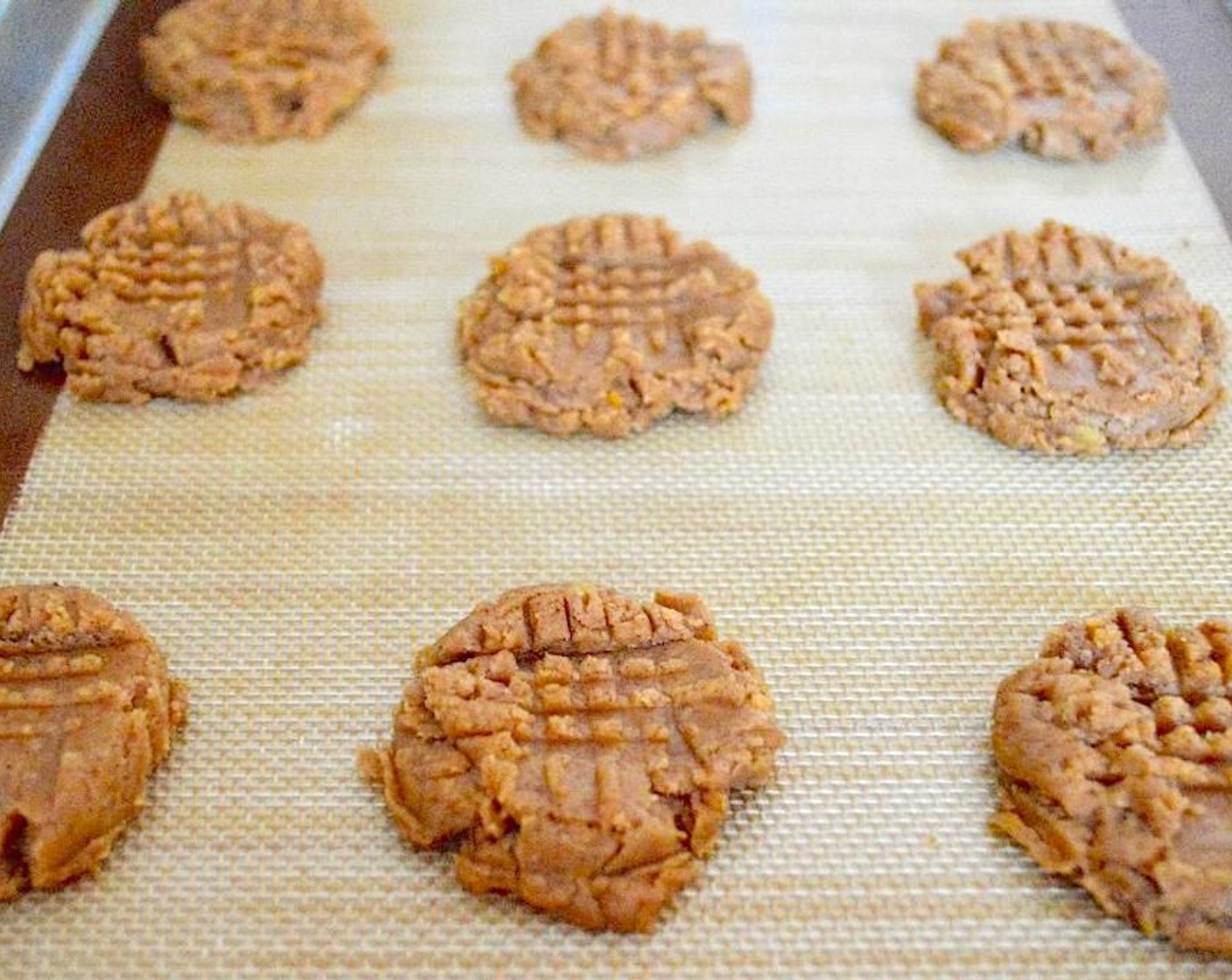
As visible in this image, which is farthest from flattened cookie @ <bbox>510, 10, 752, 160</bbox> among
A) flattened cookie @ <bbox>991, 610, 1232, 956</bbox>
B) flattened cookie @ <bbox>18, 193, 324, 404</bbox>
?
flattened cookie @ <bbox>991, 610, 1232, 956</bbox>

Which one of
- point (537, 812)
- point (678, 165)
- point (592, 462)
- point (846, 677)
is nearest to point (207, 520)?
point (592, 462)

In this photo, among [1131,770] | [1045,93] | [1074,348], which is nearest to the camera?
[1131,770]

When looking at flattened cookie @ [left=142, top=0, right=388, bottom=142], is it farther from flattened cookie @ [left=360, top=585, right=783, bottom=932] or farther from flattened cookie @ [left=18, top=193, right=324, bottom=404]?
flattened cookie @ [left=360, top=585, right=783, bottom=932]

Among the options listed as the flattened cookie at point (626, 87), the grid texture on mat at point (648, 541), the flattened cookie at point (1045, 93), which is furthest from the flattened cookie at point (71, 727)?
the flattened cookie at point (1045, 93)

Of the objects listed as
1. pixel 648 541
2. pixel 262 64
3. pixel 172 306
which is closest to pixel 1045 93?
pixel 648 541

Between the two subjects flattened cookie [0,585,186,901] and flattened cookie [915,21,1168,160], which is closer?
flattened cookie [0,585,186,901]

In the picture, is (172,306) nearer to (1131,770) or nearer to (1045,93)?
(1131,770)

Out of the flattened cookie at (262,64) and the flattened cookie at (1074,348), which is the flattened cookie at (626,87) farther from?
the flattened cookie at (1074,348)
